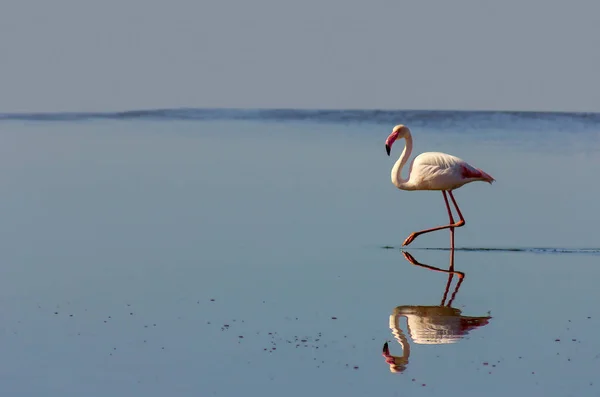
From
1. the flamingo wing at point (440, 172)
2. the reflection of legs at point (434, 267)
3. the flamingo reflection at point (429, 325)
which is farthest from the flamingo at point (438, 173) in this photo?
the flamingo reflection at point (429, 325)

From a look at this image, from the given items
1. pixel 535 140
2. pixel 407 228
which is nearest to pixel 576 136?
pixel 535 140

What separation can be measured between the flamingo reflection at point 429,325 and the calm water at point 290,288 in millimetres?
24

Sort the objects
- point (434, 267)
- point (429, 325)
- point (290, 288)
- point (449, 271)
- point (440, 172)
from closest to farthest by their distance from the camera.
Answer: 1. point (429, 325)
2. point (290, 288)
3. point (449, 271)
4. point (434, 267)
5. point (440, 172)

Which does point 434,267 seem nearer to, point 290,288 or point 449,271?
point 449,271

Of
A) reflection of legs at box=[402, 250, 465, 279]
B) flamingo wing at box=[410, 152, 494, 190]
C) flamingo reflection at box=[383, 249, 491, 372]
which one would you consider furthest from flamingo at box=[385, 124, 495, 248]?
flamingo reflection at box=[383, 249, 491, 372]

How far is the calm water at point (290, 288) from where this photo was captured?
7.19m

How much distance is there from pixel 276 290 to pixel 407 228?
14.6 feet

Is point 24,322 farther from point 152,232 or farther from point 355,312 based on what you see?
point 152,232

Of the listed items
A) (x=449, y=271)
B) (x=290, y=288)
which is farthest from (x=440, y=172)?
(x=290, y=288)

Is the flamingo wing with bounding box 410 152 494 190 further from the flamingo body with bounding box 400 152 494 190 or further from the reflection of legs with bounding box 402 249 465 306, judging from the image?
the reflection of legs with bounding box 402 249 465 306

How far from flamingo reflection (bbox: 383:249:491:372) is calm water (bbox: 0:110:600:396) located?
0.02m

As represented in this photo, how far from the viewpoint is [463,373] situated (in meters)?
7.16

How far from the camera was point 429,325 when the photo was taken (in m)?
8.52

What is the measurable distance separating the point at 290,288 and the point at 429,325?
1715mm
